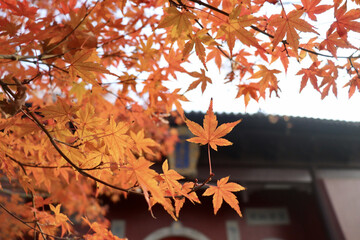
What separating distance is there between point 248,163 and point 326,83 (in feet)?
9.90

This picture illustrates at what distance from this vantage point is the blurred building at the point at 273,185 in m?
3.89

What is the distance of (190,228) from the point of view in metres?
4.09

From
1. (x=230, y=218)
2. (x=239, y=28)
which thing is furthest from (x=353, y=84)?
(x=230, y=218)

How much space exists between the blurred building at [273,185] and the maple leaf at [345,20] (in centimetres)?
287

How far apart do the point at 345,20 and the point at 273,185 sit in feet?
11.6

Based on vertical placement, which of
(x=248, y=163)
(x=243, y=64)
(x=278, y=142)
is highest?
(x=278, y=142)

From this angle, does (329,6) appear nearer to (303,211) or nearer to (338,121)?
(338,121)

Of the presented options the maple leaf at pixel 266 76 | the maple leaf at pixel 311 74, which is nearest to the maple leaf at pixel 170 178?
the maple leaf at pixel 266 76

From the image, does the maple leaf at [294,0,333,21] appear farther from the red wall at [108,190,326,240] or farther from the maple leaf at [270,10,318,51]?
the red wall at [108,190,326,240]

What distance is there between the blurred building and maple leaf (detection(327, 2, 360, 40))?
287 cm

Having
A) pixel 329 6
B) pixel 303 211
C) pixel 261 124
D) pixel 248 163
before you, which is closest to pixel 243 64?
pixel 329 6

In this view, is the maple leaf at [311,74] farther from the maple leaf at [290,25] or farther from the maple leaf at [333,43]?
the maple leaf at [290,25]

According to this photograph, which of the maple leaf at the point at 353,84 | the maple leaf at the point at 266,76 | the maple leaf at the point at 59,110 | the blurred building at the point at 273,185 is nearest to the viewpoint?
the maple leaf at the point at 59,110

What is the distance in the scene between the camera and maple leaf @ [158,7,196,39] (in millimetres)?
813
